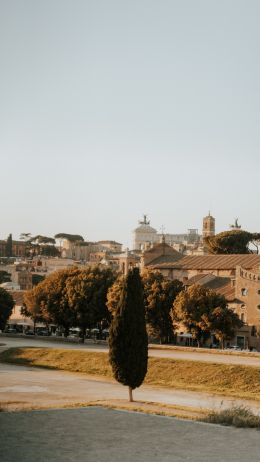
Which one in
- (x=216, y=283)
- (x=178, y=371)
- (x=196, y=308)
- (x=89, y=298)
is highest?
(x=216, y=283)

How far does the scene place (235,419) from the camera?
33.6 metres

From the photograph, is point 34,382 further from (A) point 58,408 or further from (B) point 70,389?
(A) point 58,408

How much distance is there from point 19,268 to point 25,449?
162542 millimetres

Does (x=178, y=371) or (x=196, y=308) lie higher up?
(x=196, y=308)

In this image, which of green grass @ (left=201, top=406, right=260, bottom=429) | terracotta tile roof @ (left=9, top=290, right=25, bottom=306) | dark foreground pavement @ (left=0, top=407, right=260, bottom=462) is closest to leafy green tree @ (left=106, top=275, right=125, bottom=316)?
terracotta tile roof @ (left=9, top=290, right=25, bottom=306)

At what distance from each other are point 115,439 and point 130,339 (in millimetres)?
14555

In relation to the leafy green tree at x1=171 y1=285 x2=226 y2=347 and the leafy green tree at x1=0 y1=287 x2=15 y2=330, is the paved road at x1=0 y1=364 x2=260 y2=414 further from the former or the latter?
the leafy green tree at x1=0 y1=287 x2=15 y2=330

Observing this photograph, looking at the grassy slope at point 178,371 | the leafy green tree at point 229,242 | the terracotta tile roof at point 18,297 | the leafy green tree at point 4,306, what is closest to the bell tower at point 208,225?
the leafy green tree at point 229,242

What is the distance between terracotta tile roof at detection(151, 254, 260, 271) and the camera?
108 m

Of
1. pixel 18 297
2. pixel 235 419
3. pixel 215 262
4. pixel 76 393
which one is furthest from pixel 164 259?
pixel 235 419

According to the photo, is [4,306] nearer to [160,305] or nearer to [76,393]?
[160,305]

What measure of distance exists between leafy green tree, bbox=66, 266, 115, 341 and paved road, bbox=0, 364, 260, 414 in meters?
27.2

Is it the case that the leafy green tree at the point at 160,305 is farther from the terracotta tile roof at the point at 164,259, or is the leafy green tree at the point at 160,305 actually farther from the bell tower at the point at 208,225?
the bell tower at the point at 208,225

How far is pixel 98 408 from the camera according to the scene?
1500 inches
